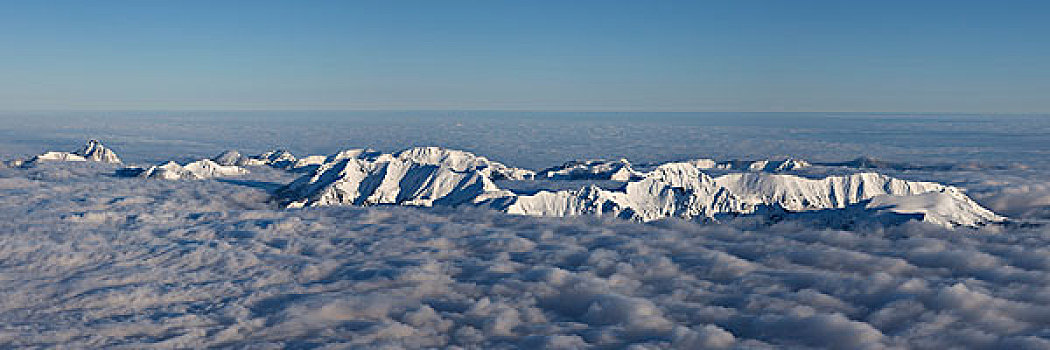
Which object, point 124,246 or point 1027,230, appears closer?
point 124,246

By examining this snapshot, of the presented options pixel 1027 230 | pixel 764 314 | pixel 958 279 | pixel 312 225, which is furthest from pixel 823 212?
pixel 312 225

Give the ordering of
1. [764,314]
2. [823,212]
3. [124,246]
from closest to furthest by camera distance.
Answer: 1. [764,314]
2. [124,246]
3. [823,212]

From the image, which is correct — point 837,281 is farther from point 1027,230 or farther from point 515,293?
point 1027,230

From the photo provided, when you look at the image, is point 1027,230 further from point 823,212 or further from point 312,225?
point 312,225

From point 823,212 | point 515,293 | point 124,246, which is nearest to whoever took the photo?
point 515,293

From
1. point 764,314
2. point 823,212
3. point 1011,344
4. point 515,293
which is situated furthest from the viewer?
point 823,212

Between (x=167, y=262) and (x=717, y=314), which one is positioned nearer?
(x=717, y=314)

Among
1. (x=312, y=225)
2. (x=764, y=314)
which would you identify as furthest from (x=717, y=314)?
(x=312, y=225)

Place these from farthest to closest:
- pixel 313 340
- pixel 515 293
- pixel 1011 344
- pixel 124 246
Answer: pixel 124 246 → pixel 515 293 → pixel 313 340 → pixel 1011 344
